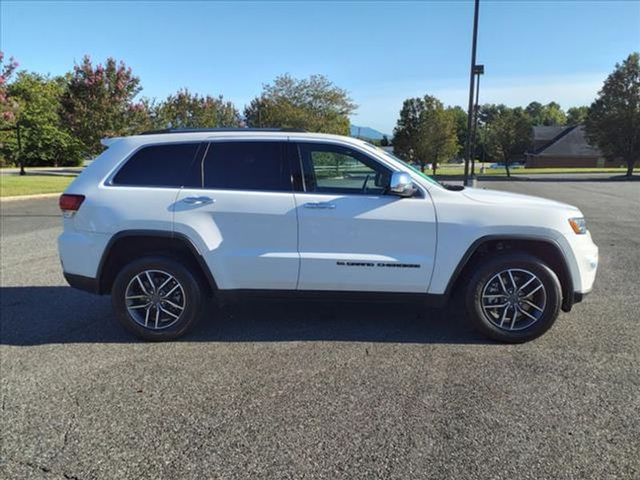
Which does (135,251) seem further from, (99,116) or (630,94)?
(630,94)

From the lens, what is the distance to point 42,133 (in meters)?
46.8

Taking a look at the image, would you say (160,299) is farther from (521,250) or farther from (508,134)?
(508,134)

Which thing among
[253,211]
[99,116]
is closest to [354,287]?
[253,211]

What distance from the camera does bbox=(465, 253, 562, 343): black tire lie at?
4.35 m

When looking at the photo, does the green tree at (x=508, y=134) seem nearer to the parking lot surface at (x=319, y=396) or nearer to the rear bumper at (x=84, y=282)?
the parking lot surface at (x=319, y=396)

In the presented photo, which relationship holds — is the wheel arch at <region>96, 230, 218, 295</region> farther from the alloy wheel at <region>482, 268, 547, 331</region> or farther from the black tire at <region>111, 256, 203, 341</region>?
the alloy wheel at <region>482, 268, 547, 331</region>

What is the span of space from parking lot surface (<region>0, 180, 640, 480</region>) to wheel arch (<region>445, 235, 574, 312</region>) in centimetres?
50

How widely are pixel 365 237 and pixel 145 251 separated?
2.00 metres

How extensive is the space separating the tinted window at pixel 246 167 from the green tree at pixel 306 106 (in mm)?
32497

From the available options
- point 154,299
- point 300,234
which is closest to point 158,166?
point 154,299

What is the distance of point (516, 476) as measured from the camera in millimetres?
2666

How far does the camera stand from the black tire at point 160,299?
450cm

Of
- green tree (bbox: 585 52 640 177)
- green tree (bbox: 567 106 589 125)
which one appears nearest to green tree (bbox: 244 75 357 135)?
green tree (bbox: 585 52 640 177)

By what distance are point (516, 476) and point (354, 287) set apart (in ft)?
6.83
